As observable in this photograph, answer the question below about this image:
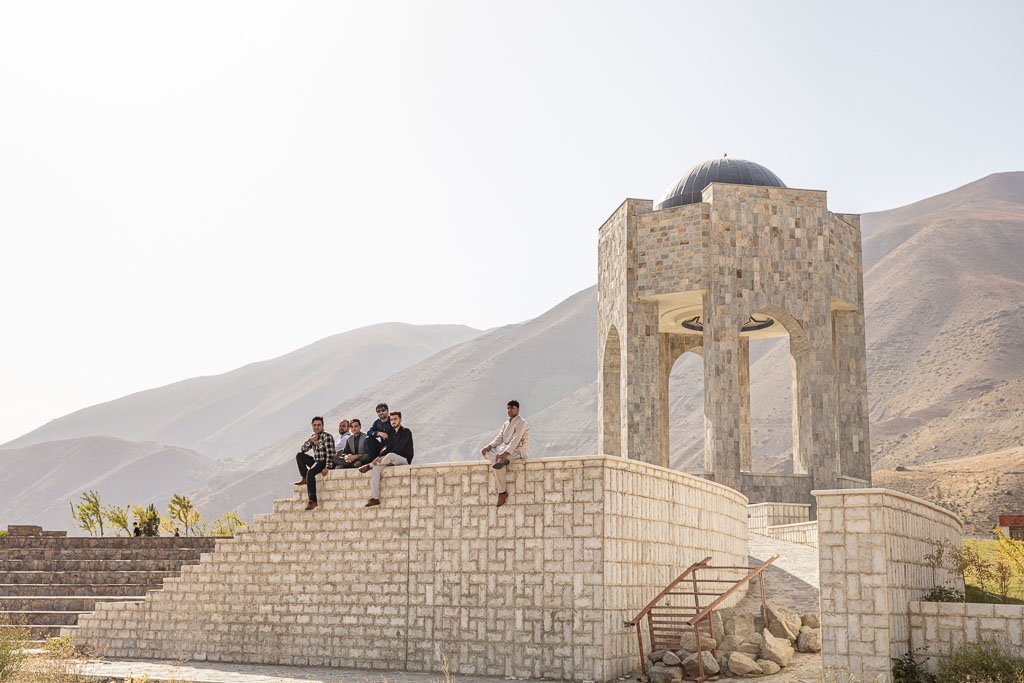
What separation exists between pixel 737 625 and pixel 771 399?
9452 centimetres

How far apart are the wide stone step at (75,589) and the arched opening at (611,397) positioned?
43.1ft

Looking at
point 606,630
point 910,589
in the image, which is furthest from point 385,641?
point 910,589

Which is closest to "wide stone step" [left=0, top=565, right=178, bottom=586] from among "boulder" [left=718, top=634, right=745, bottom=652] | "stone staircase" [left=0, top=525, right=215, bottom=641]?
"stone staircase" [left=0, top=525, right=215, bottom=641]

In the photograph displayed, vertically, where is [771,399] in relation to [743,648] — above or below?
above

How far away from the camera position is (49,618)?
60.6 feet

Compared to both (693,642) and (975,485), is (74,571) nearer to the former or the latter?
(693,642)

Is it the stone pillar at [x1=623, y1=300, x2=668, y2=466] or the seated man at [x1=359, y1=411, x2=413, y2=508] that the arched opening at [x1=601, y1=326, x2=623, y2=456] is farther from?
the seated man at [x1=359, y1=411, x2=413, y2=508]

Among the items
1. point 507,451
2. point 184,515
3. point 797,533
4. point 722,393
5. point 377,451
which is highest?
point 722,393

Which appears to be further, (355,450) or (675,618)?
(355,450)

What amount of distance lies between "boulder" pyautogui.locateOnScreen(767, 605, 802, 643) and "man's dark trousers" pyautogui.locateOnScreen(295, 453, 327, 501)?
7310 millimetres

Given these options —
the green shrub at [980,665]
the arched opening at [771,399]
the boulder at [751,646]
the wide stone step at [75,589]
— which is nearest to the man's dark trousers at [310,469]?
the wide stone step at [75,589]

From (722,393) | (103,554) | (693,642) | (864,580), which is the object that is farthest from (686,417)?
(864,580)

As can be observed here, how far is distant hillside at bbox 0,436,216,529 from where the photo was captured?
149125 millimetres

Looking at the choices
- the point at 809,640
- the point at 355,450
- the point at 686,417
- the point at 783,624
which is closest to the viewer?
the point at 809,640
